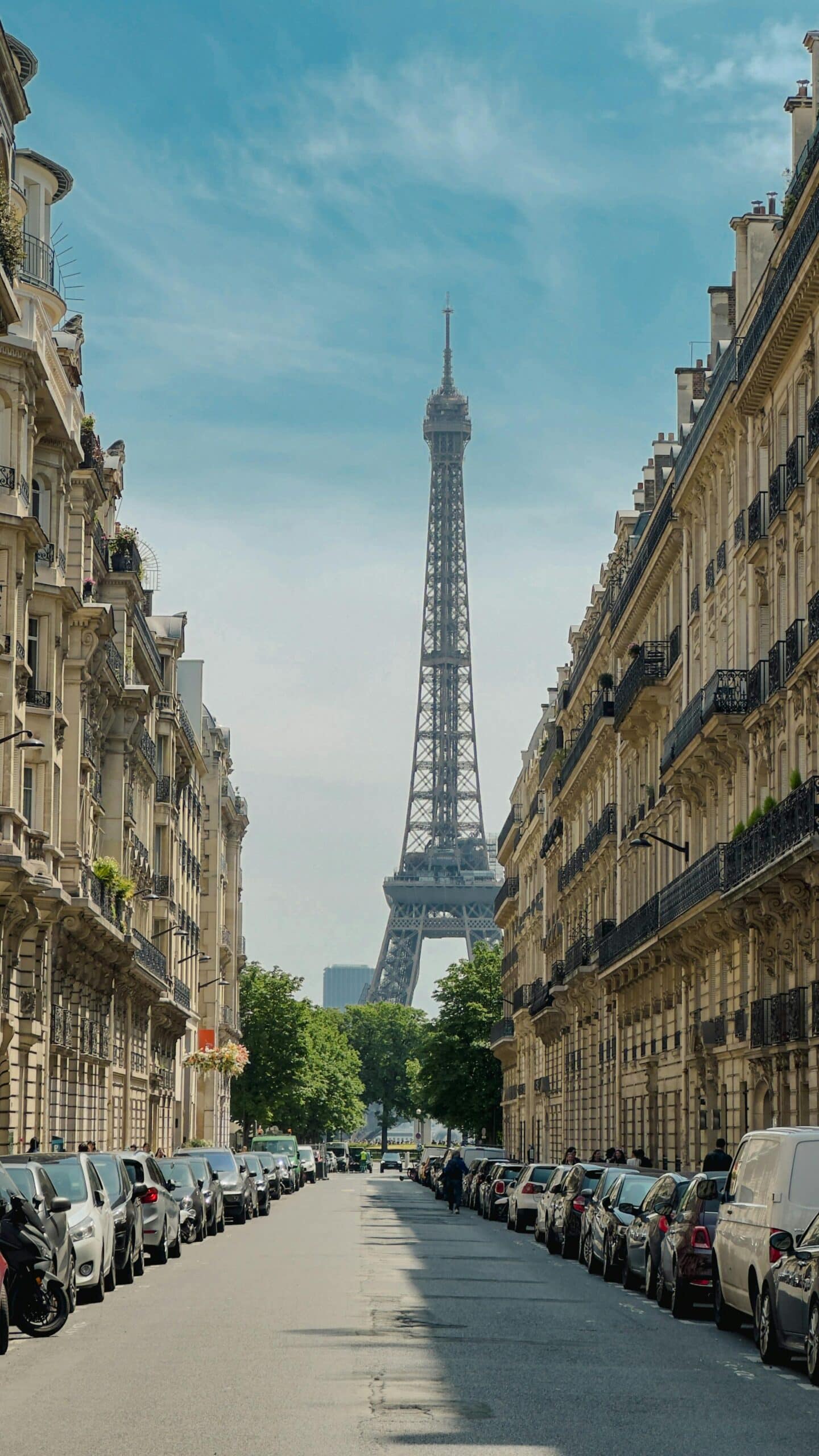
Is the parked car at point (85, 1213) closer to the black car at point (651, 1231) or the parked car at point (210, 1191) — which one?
the black car at point (651, 1231)

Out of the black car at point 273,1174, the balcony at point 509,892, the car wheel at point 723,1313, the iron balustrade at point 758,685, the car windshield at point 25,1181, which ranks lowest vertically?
the black car at point 273,1174

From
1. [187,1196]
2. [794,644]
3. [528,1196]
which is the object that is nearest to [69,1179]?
[187,1196]

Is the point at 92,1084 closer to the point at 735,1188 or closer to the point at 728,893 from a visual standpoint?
the point at 728,893

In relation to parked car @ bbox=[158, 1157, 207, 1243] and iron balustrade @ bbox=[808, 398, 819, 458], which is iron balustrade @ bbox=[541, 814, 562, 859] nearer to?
parked car @ bbox=[158, 1157, 207, 1243]

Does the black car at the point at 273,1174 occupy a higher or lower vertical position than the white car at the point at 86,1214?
lower

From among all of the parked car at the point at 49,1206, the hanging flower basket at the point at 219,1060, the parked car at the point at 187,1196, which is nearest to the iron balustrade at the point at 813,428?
the parked car at the point at 187,1196

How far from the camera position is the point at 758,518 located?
1657 inches

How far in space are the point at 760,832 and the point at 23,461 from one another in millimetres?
16101

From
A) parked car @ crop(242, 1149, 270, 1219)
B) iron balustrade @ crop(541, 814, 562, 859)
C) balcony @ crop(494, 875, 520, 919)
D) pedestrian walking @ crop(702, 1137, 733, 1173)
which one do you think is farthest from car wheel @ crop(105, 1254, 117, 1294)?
balcony @ crop(494, 875, 520, 919)

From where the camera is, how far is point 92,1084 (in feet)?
191

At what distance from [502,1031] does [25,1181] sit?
287 feet

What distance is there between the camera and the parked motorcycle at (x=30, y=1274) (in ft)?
60.9

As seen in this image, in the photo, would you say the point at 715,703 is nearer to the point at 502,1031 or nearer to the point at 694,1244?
the point at 694,1244

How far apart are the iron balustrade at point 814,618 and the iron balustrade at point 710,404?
745 cm
